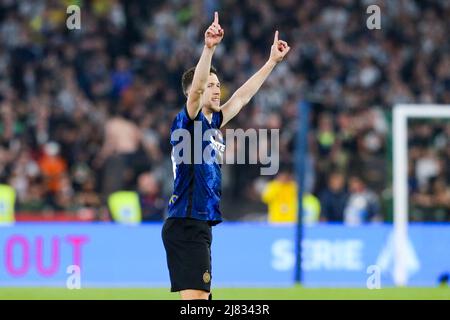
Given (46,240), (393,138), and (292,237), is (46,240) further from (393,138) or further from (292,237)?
(393,138)

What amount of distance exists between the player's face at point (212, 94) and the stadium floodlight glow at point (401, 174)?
8.89 meters

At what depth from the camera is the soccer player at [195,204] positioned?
763cm

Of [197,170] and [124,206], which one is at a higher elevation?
[124,206]

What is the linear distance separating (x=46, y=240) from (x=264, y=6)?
889 cm

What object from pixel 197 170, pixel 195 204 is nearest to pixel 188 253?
pixel 195 204

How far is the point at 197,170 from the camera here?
25.9ft

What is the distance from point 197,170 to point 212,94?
20.9 inches

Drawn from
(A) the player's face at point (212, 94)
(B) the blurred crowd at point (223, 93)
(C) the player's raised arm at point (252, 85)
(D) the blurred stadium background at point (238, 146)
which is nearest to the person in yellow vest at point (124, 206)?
(D) the blurred stadium background at point (238, 146)

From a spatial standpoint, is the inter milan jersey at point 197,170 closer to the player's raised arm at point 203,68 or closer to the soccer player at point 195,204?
the soccer player at point 195,204

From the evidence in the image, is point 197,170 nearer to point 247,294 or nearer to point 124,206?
point 247,294

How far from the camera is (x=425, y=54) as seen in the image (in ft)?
74.3
